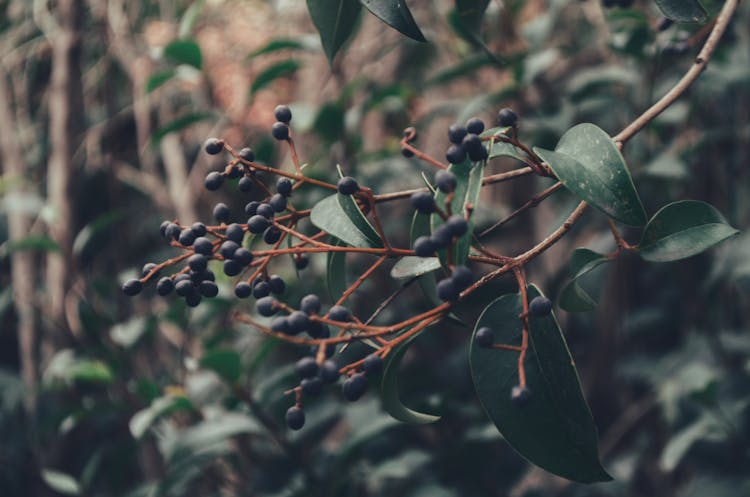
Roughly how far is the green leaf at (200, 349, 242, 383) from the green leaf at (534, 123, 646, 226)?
64cm

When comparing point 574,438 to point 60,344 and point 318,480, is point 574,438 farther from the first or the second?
point 60,344

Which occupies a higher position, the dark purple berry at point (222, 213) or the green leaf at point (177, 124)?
the dark purple berry at point (222, 213)

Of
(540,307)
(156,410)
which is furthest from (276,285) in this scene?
(156,410)

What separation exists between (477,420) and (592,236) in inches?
30.5

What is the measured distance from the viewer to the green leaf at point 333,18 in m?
0.71

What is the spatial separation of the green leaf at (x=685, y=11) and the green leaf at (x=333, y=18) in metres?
0.29

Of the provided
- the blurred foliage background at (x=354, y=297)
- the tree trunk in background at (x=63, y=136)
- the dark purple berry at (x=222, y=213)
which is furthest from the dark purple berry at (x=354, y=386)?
the tree trunk in background at (x=63, y=136)

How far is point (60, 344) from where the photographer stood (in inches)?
59.8

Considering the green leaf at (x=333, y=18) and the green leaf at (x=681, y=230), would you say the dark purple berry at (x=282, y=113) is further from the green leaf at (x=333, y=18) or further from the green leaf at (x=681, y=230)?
the green leaf at (x=681, y=230)

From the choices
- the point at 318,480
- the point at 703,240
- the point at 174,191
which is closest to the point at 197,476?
the point at 318,480

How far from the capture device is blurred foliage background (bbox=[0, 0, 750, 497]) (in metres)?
1.21

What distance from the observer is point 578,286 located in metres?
0.67

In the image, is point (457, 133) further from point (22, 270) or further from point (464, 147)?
point (22, 270)

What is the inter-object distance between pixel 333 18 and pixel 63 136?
95 cm
